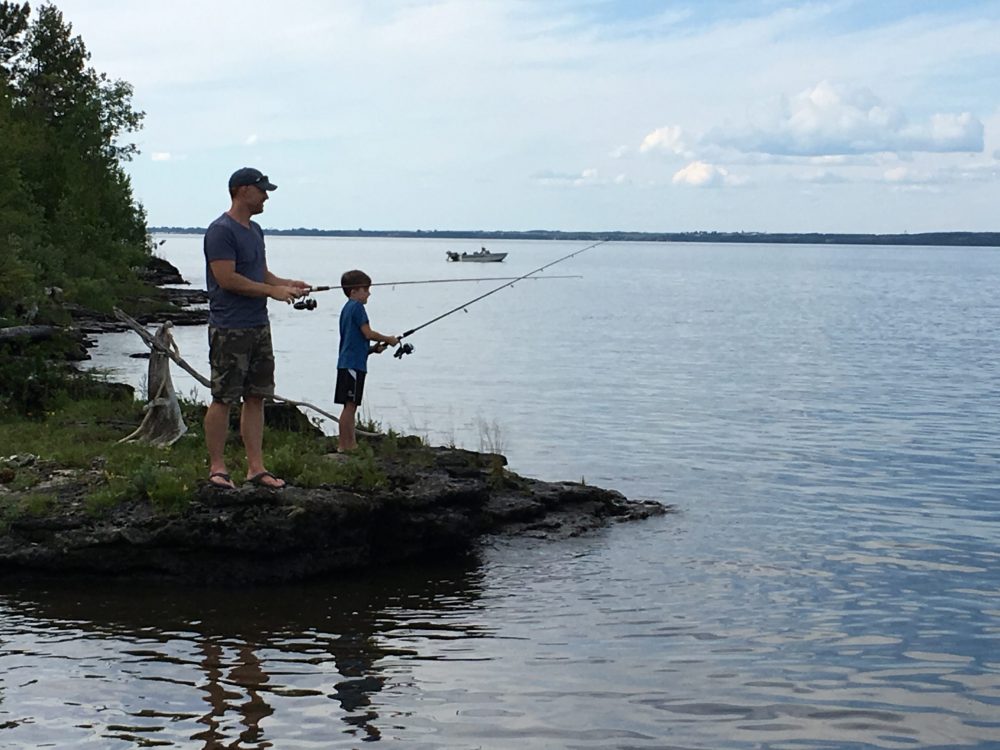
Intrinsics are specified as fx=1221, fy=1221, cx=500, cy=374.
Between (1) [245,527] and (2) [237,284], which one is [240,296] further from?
(1) [245,527]

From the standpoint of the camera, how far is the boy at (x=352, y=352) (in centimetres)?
1051

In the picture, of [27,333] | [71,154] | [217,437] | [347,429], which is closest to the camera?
[217,437]

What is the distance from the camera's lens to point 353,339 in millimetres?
10617

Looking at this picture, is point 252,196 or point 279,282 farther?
point 279,282

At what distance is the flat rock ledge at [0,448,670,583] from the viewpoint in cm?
909

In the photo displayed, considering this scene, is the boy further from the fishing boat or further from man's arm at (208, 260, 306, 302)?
the fishing boat

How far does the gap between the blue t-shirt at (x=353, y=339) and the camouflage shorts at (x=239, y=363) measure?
5.23 feet

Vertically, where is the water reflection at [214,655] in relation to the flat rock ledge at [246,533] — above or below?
below

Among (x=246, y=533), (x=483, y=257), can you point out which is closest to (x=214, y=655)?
(x=246, y=533)

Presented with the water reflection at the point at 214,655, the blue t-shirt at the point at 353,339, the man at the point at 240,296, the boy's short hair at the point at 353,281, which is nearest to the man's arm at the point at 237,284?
the man at the point at 240,296

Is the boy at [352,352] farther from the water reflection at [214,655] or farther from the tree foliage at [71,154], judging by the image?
the tree foliage at [71,154]

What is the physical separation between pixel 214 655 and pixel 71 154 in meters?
44.0

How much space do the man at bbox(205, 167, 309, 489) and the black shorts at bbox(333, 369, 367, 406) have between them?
61.1 inches

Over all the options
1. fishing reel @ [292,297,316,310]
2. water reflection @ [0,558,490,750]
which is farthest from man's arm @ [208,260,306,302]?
water reflection @ [0,558,490,750]
